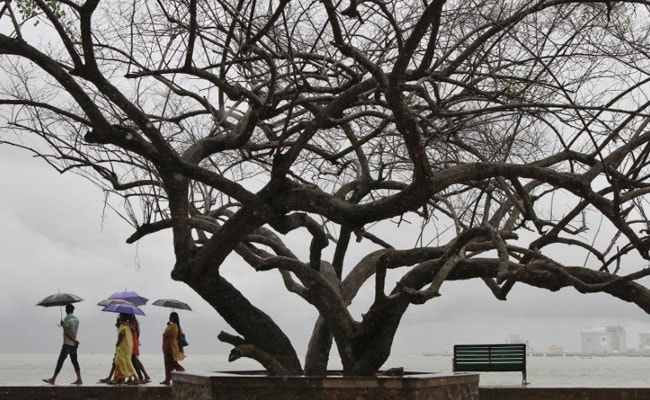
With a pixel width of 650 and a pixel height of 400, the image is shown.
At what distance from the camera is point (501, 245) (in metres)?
9.38

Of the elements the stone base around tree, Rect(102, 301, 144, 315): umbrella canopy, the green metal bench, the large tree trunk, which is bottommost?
→ the stone base around tree

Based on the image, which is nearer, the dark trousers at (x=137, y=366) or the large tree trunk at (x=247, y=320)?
the large tree trunk at (x=247, y=320)

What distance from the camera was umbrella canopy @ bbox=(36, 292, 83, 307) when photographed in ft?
56.8

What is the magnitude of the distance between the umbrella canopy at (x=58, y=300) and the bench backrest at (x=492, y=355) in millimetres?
6953

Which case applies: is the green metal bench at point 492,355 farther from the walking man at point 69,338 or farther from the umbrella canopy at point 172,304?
the walking man at point 69,338

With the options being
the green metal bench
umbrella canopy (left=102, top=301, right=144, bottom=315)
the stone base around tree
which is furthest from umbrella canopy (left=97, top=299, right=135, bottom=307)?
the stone base around tree

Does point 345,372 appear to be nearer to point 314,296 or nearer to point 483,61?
point 314,296

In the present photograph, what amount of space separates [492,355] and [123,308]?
648cm

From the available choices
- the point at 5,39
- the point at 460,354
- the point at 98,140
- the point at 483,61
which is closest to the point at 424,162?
the point at 483,61

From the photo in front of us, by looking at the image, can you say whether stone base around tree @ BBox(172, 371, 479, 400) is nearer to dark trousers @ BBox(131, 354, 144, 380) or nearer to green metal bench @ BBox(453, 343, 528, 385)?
dark trousers @ BBox(131, 354, 144, 380)

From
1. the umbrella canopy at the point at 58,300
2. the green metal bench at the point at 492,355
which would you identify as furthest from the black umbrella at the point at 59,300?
the green metal bench at the point at 492,355

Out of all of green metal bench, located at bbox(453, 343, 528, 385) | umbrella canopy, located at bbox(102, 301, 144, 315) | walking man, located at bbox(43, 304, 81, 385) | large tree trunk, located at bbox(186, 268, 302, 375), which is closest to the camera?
large tree trunk, located at bbox(186, 268, 302, 375)

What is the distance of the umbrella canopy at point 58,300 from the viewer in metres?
17.3

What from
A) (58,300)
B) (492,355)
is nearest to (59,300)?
(58,300)
